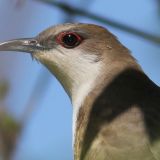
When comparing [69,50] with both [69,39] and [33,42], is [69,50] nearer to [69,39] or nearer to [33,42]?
[69,39]

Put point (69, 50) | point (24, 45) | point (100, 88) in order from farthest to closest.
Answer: point (24, 45) < point (69, 50) < point (100, 88)

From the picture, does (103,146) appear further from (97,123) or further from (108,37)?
(108,37)

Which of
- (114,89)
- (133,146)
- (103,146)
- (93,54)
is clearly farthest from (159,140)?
(93,54)

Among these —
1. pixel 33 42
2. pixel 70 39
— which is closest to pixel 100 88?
pixel 70 39

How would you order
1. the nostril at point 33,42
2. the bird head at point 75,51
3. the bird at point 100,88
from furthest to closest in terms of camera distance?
the nostril at point 33,42 < the bird head at point 75,51 < the bird at point 100,88

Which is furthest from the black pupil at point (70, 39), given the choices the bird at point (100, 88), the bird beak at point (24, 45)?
the bird beak at point (24, 45)

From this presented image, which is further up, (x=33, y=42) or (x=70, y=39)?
(x=33, y=42)

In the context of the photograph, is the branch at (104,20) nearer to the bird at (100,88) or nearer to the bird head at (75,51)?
the bird at (100,88)
